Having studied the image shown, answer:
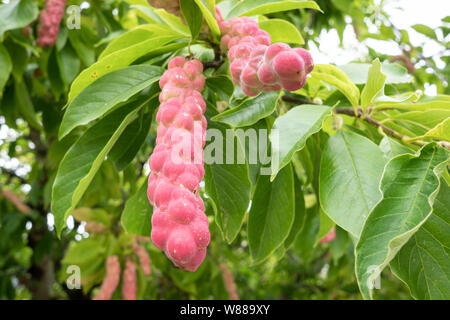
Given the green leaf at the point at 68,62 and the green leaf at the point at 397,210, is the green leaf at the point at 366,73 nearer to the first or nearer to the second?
the green leaf at the point at 397,210

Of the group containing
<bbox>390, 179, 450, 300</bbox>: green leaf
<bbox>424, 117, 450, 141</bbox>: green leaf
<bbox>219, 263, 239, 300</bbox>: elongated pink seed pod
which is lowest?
<bbox>219, 263, 239, 300</bbox>: elongated pink seed pod

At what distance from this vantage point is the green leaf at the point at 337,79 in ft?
2.49

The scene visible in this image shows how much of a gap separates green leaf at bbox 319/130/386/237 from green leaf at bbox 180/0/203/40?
1.07ft

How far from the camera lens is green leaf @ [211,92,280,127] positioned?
71cm

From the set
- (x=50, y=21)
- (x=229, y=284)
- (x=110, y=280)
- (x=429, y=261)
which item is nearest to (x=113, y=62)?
(x=429, y=261)

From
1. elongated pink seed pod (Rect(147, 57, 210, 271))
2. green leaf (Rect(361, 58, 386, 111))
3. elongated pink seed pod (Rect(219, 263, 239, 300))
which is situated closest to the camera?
elongated pink seed pod (Rect(147, 57, 210, 271))

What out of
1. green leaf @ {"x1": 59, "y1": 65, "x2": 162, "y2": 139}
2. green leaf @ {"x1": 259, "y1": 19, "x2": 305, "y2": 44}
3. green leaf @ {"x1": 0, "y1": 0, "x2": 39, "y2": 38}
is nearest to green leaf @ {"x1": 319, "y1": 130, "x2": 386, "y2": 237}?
green leaf @ {"x1": 259, "y1": 19, "x2": 305, "y2": 44}

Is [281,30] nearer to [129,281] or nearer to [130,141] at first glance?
[130,141]

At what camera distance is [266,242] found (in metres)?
0.89

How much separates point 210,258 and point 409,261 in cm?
195

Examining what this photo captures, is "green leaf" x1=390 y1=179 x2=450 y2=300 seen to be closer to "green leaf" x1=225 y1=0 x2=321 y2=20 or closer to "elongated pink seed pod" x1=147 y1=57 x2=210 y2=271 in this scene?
"elongated pink seed pod" x1=147 y1=57 x2=210 y2=271

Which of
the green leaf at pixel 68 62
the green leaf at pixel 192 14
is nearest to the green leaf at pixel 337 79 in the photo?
the green leaf at pixel 192 14
